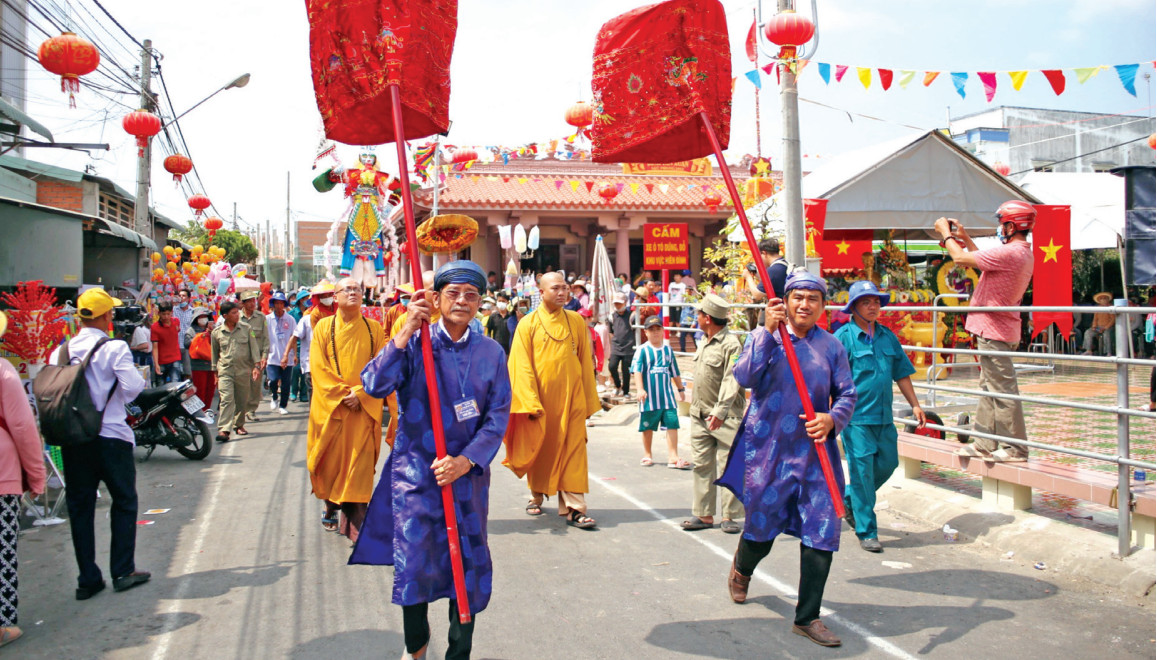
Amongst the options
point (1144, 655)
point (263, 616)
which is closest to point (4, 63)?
point (263, 616)

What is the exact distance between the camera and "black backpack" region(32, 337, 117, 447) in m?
4.64

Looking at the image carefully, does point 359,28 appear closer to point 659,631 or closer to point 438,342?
point 438,342

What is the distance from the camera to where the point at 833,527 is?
13.2 feet

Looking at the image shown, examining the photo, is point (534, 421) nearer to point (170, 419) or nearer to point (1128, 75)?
point (170, 419)

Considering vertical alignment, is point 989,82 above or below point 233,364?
above

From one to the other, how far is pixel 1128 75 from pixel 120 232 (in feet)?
53.6

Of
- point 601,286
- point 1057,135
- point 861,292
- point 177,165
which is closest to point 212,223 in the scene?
point 177,165

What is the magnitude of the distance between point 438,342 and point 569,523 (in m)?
3.22

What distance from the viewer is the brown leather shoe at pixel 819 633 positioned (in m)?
3.98

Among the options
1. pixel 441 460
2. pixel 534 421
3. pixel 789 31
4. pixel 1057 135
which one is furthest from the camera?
pixel 1057 135

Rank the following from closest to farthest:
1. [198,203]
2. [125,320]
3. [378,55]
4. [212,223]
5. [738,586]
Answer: [378,55], [738,586], [125,320], [198,203], [212,223]

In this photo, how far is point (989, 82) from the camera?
10570 mm

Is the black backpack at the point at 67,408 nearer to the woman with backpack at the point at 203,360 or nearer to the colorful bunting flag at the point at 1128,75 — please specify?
the woman with backpack at the point at 203,360

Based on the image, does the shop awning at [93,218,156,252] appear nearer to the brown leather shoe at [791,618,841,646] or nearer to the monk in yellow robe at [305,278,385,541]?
the monk in yellow robe at [305,278,385,541]
